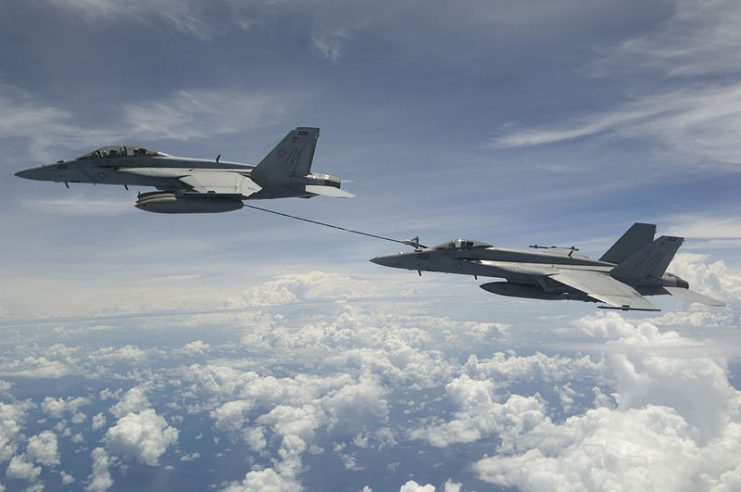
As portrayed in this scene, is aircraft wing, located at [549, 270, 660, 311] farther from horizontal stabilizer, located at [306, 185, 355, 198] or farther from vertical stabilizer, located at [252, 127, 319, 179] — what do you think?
vertical stabilizer, located at [252, 127, 319, 179]

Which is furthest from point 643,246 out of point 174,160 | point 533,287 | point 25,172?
point 25,172

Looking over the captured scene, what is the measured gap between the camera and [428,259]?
1090 inches

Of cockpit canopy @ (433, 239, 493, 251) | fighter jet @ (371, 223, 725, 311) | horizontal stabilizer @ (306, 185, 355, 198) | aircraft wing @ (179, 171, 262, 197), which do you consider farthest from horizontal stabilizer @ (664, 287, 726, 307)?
aircraft wing @ (179, 171, 262, 197)

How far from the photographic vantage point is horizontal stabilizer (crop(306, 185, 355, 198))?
24.4 m

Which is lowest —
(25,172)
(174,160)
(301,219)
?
(301,219)

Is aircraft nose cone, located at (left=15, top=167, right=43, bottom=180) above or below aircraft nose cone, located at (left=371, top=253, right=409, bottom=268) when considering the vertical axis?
above

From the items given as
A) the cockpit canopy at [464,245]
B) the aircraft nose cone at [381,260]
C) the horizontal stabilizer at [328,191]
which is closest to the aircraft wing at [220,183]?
the horizontal stabilizer at [328,191]

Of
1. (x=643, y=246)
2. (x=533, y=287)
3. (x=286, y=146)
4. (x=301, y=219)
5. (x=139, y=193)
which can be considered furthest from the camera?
(x=643, y=246)

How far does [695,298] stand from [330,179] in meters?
24.2

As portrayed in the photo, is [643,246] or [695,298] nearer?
[695,298]

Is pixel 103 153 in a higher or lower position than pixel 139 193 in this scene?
higher

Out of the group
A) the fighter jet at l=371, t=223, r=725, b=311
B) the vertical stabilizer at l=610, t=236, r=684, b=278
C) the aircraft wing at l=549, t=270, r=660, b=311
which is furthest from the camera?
the vertical stabilizer at l=610, t=236, r=684, b=278

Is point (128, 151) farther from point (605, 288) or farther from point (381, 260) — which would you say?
point (605, 288)

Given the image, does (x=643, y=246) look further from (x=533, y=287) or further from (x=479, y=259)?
(x=479, y=259)
